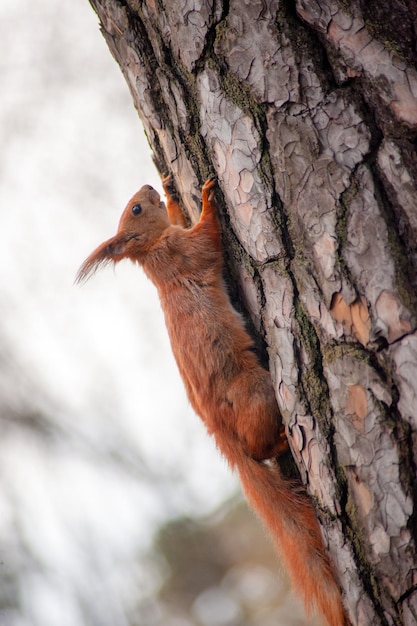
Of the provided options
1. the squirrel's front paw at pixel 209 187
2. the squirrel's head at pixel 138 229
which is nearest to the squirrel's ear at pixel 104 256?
the squirrel's head at pixel 138 229

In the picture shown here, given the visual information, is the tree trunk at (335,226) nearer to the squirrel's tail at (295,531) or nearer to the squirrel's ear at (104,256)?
the squirrel's tail at (295,531)

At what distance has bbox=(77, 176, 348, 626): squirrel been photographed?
7.34 feet

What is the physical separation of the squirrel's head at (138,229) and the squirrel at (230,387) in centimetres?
20

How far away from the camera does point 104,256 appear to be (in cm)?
357

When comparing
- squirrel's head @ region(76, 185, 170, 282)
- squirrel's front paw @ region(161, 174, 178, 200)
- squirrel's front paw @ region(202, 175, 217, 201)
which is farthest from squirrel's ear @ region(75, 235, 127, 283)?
squirrel's front paw @ region(202, 175, 217, 201)

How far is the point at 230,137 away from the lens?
218 centimetres

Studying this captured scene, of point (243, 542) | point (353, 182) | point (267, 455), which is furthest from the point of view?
point (243, 542)

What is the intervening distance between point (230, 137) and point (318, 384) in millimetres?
934

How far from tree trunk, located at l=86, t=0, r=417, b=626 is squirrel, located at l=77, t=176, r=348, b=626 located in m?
0.22

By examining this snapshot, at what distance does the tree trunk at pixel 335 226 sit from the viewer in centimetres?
178

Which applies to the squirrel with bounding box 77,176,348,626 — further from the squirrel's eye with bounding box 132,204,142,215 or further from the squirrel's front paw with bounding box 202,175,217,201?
the squirrel's eye with bounding box 132,204,142,215

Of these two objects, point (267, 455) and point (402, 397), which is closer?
point (402, 397)

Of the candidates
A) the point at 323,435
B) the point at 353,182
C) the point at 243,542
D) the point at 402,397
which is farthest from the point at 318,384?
the point at 243,542

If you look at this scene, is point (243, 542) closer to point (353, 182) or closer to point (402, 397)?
point (402, 397)
